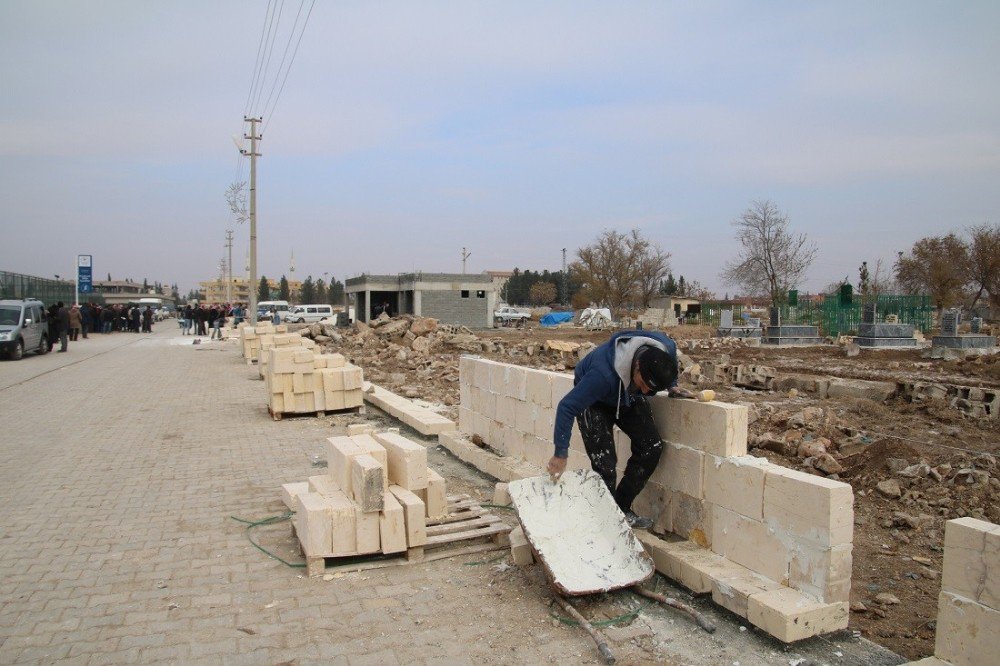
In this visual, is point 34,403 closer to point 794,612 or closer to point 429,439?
point 429,439

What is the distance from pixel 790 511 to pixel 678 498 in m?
1.02

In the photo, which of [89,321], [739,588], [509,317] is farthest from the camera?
[509,317]

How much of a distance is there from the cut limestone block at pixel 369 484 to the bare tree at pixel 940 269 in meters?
45.6

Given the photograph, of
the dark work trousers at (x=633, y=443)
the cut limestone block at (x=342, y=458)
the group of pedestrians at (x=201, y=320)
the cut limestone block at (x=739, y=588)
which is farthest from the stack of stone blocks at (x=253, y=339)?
the cut limestone block at (x=739, y=588)

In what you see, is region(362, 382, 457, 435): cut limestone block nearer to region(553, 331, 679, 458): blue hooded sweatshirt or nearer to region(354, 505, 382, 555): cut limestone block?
region(354, 505, 382, 555): cut limestone block

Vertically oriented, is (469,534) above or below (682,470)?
below

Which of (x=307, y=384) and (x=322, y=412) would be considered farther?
(x=322, y=412)

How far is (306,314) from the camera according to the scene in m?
51.3

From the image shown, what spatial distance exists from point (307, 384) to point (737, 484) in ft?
28.2

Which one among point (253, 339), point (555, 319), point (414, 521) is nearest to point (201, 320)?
point (253, 339)

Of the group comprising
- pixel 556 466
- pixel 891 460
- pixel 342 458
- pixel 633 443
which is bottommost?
pixel 891 460

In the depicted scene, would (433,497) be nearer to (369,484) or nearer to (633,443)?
(369,484)

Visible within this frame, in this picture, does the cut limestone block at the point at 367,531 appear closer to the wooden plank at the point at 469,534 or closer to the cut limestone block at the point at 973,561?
the wooden plank at the point at 469,534

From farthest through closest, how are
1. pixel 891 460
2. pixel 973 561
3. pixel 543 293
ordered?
pixel 543 293 < pixel 891 460 < pixel 973 561
